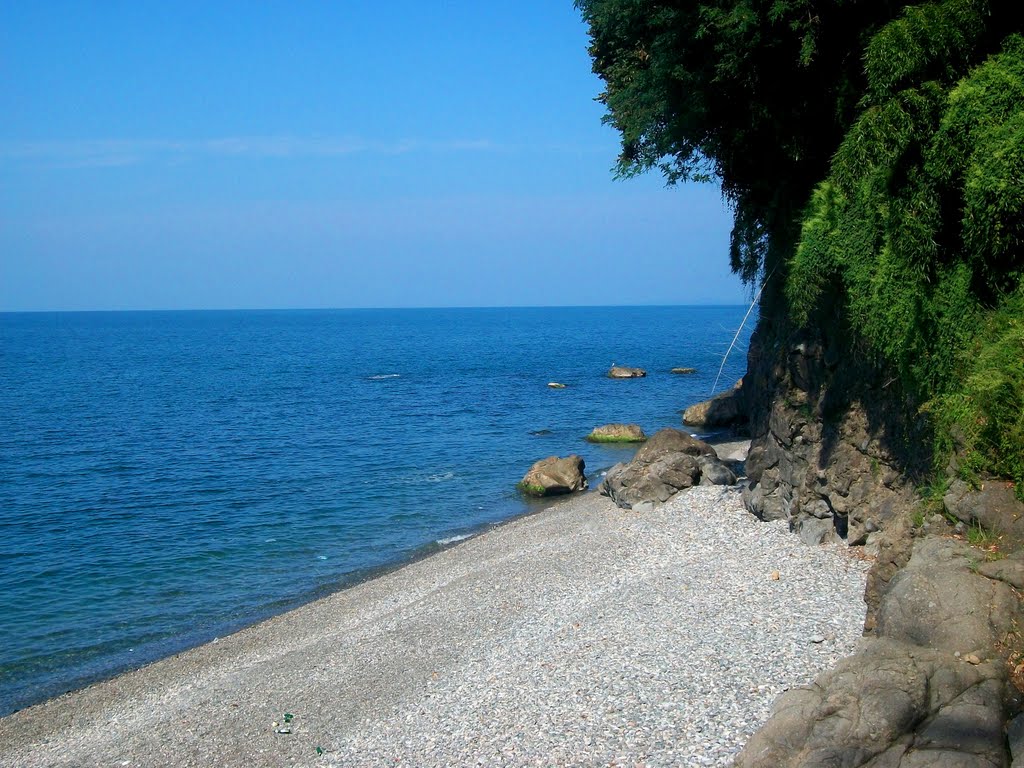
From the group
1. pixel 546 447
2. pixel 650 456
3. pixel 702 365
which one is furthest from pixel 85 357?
pixel 650 456

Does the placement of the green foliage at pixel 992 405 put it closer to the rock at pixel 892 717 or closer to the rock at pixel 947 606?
the rock at pixel 947 606

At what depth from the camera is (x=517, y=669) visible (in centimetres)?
1386

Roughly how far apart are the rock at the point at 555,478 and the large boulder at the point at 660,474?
5.54 m

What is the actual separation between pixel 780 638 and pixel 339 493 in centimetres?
2271

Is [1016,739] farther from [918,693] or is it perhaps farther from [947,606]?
[947,606]

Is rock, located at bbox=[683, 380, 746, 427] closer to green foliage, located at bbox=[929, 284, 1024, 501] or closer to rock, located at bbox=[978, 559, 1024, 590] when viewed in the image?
green foliage, located at bbox=[929, 284, 1024, 501]

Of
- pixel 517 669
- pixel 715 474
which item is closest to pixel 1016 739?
pixel 517 669

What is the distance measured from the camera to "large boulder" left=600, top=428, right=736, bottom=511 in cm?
2431

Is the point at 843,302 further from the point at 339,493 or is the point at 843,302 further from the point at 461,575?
the point at 339,493

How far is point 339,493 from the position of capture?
33.2 metres

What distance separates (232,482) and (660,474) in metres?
19.1

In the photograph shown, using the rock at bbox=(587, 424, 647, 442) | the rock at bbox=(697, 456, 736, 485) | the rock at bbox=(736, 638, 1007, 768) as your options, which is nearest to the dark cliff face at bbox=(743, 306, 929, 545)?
the rock at bbox=(697, 456, 736, 485)

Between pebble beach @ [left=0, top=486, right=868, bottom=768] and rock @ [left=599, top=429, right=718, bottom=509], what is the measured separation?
309 cm

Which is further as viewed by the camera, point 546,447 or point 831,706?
point 546,447
